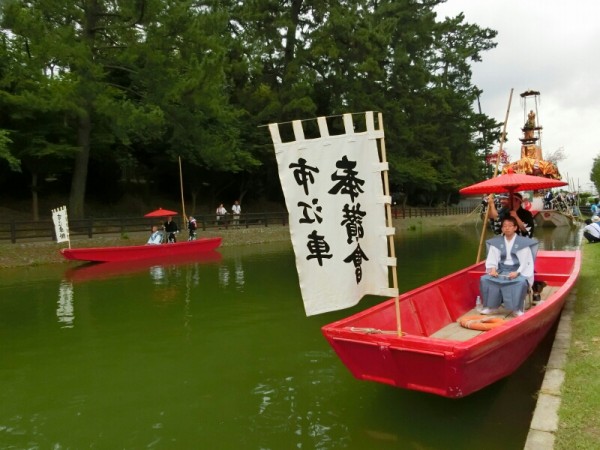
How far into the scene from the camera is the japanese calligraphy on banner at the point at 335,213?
467 cm

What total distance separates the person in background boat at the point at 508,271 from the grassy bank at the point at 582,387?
795 millimetres

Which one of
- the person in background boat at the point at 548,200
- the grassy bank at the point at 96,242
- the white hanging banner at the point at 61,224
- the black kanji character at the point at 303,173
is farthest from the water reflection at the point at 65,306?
the person in background boat at the point at 548,200

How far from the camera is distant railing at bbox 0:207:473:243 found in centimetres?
1926

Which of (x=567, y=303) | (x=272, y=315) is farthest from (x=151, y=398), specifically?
(x=567, y=303)

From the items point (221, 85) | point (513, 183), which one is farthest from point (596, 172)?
point (513, 183)

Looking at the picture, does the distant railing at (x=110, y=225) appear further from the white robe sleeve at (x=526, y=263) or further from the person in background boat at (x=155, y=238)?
the white robe sleeve at (x=526, y=263)

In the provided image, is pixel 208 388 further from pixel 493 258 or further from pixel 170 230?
pixel 170 230

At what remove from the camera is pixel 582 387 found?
4398 mm

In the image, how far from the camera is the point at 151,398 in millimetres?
5652

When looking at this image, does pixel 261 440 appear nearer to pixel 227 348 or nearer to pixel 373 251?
pixel 373 251

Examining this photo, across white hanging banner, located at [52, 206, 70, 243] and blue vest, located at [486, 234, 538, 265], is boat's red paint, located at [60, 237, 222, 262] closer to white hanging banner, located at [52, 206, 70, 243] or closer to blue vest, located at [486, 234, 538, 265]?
white hanging banner, located at [52, 206, 70, 243]

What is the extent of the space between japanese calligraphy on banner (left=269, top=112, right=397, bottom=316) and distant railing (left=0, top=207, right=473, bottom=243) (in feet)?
54.4

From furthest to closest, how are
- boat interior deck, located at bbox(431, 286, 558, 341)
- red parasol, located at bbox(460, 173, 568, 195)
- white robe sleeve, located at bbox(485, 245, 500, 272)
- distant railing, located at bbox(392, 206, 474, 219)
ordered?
distant railing, located at bbox(392, 206, 474, 219), red parasol, located at bbox(460, 173, 568, 195), white robe sleeve, located at bbox(485, 245, 500, 272), boat interior deck, located at bbox(431, 286, 558, 341)

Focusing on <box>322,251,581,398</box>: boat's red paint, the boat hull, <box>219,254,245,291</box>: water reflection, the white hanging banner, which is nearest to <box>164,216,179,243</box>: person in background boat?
<box>219,254,245,291</box>: water reflection
